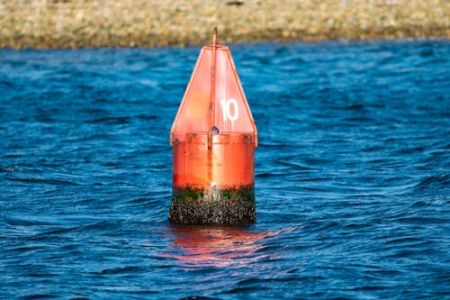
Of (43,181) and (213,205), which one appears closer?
(213,205)

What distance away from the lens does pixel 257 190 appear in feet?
43.4

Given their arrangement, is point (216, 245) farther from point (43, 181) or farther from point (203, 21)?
point (203, 21)

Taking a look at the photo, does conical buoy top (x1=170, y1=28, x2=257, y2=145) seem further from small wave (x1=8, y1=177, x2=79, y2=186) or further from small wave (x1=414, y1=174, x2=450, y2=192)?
small wave (x1=8, y1=177, x2=79, y2=186)

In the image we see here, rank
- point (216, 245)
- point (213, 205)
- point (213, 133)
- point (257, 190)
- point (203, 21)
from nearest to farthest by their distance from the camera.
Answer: point (216, 245)
point (213, 133)
point (213, 205)
point (257, 190)
point (203, 21)

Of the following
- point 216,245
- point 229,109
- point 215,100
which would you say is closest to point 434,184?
point 229,109

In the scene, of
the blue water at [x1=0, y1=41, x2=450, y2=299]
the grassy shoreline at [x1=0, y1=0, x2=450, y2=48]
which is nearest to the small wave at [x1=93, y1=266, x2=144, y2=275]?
the blue water at [x1=0, y1=41, x2=450, y2=299]

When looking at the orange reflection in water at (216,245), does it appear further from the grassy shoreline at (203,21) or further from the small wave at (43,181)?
the grassy shoreline at (203,21)

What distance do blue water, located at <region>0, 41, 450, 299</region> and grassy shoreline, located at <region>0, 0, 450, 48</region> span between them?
15.5 feet

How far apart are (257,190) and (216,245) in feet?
10.3

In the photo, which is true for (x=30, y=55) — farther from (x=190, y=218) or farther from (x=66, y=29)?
(x=190, y=218)

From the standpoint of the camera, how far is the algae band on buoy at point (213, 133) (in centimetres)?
1052

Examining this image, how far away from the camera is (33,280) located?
9.23 m

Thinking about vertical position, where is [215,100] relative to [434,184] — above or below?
above

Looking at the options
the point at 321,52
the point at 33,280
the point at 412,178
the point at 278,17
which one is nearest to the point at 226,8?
the point at 278,17
